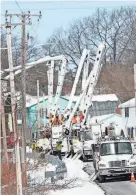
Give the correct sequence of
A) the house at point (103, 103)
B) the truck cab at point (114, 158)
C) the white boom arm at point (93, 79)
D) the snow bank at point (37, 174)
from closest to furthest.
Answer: the snow bank at point (37, 174), the truck cab at point (114, 158), the white boom arm at point (93, 79), the house at point (103, 103)

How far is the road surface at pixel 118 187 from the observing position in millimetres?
21625

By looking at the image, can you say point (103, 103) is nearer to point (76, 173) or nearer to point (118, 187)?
point (76, 173)

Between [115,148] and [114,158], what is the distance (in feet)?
2.56

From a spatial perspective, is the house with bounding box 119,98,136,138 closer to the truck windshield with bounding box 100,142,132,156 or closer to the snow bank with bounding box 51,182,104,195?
the truck windshield with bounding box 100,142,132,156

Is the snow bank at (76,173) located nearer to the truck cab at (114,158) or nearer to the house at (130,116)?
the truck cab at (114,158)

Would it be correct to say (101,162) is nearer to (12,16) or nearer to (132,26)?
(12,16)

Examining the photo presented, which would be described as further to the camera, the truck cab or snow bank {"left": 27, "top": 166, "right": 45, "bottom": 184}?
the truck cab

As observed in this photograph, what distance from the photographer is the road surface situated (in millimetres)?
21625

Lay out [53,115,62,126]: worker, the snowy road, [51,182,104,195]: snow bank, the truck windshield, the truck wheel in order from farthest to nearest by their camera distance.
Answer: [53,115,62,126]: worker, the truck windshield, the truck wheel, the snowy road, [51,182,104,195]: snow bank

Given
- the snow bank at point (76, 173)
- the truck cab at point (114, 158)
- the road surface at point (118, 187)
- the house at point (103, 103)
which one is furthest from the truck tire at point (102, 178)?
the house at point (103, 103)

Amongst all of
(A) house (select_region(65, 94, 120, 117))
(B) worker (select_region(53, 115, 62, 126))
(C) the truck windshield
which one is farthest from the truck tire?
(A) house (select_region(65, 94, 120, 117))

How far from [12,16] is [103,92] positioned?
243ft

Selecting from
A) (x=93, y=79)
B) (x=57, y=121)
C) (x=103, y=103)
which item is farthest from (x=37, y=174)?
(x=103, y=103)

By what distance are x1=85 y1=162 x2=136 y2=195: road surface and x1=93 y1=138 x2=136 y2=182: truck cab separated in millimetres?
455
